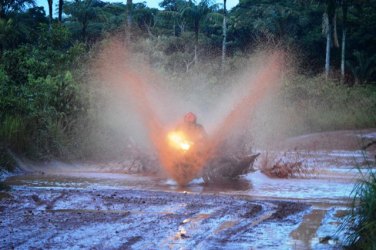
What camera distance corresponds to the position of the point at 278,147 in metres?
24.8

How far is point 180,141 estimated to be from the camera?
13.8m

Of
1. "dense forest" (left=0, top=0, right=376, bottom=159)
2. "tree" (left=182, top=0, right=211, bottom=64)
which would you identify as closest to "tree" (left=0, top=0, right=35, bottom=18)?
"dense forest" (left=0, top=0, right=376, bottom=159)

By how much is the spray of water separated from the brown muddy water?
785 millimetres

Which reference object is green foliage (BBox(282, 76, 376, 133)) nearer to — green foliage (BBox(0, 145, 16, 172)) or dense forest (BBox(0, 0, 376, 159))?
dense forest (BBox(0, 0, 376, 159))

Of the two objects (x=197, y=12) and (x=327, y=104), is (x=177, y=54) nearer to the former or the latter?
(x=197, y=12)

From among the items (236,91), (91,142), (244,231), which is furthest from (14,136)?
(236,91)

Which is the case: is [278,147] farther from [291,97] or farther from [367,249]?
[367,249]

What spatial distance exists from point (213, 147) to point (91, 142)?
189 inches

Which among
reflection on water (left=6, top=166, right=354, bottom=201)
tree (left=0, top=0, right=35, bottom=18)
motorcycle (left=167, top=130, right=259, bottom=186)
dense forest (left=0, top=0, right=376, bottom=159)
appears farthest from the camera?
tree (left=0, top=0, right=35, bottom=18)

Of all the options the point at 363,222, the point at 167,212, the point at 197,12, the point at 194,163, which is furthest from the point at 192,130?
the point at 197,12

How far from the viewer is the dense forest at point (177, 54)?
672 inches

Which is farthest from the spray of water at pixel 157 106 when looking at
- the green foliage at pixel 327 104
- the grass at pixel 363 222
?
the grass at pixel 363 222

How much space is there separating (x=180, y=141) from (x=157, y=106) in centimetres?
919

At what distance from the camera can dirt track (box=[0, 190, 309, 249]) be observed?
7148 mm
